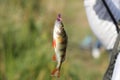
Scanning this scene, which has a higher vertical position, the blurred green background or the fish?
the fish

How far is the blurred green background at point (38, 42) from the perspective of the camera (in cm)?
402

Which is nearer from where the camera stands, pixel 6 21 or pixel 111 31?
pixel 111 31

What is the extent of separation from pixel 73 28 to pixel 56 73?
4.20 m

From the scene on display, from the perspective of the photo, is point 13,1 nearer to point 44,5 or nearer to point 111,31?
point 44,5

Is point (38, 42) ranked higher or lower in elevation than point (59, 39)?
lower

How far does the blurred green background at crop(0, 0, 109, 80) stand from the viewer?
4016 millimetres

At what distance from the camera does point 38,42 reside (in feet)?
16.1

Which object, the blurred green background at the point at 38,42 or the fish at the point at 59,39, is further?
the blurred green background at the point at 38,42

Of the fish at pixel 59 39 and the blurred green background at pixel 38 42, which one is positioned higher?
the fish at pixel 59 39

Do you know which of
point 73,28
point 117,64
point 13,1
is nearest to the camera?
point 117,64

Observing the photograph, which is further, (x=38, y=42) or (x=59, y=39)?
(x=38, y=42)

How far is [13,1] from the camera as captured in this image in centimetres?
596

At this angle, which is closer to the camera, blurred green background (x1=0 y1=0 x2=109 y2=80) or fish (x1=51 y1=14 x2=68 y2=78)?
fish (x1=51 y1=14 x2=68 y2=78)

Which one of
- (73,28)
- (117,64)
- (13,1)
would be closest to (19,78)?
(117,64)
